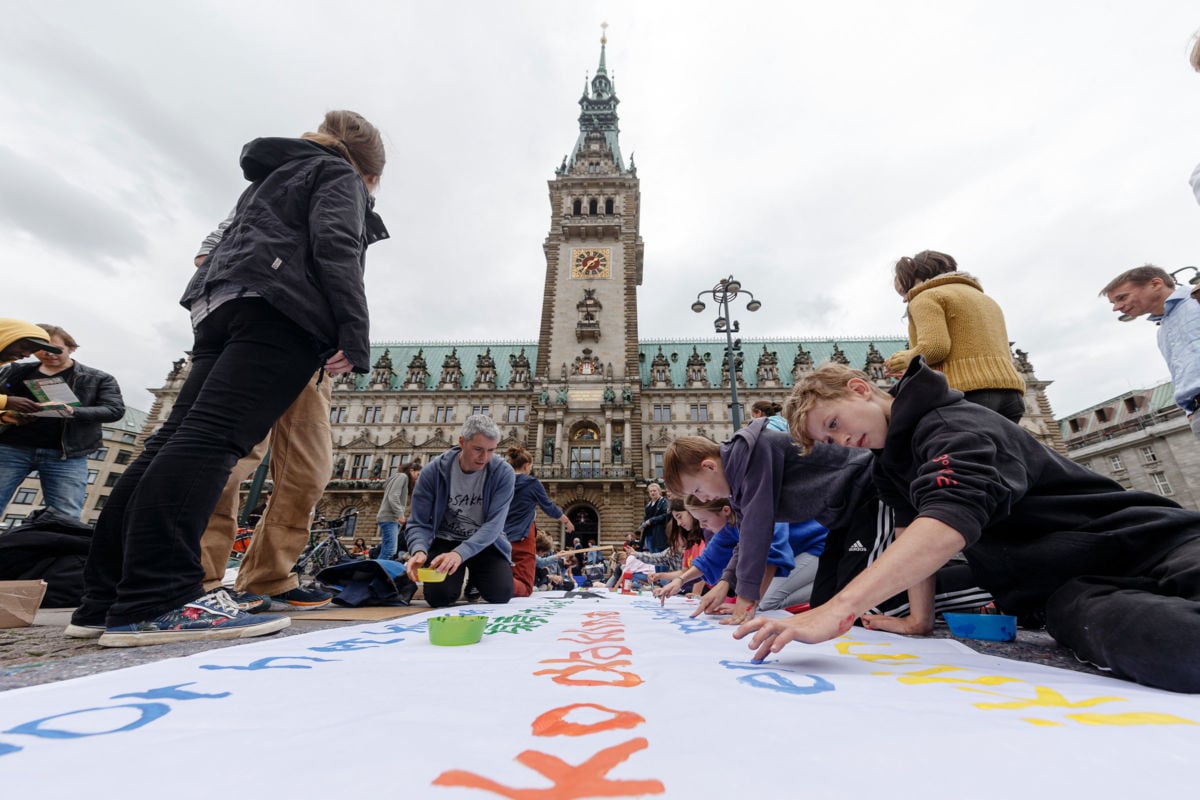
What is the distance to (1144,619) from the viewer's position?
50.4 inches

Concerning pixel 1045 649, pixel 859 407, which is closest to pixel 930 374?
pixel 859 407

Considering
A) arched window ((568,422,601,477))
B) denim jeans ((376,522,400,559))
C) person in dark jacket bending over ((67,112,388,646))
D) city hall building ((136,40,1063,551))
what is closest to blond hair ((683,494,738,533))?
person in dark jacket bending over ((67,112,388,646))

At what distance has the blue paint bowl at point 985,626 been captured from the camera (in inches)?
85.4

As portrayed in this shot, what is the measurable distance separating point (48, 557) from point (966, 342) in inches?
254

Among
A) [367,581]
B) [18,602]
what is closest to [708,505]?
[367,581]

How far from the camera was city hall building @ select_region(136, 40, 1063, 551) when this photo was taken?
25.7 meters

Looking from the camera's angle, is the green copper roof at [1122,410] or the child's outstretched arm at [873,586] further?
the green copper roof at [1122,410]

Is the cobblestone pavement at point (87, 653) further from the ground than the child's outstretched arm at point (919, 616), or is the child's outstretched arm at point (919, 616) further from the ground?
the child's outstretched arm at point (919, 616)

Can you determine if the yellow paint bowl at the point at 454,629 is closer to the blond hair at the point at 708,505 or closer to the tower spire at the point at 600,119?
the blond hair at the point at 708,505

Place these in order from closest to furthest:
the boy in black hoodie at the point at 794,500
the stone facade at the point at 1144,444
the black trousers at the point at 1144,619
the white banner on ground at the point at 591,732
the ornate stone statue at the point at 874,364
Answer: the white banner on ground at the point at 591,732
the black trousers at the point at 1144,619
the boy in black hoodie at the point at 794,500
the stone facade at the point at 1144,444
the ornate stone statue at the point at 874,364

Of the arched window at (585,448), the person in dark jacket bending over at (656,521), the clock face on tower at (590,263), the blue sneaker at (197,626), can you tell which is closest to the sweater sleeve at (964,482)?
the blue sneaker at (197,626)

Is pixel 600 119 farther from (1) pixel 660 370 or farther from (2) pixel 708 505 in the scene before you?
(2) pixel 708 505

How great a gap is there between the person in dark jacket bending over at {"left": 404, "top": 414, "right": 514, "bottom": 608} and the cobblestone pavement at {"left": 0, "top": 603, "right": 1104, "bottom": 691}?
5.00 ft

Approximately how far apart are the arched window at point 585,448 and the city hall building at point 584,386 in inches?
2.3
